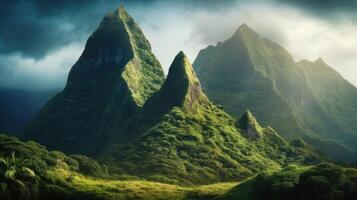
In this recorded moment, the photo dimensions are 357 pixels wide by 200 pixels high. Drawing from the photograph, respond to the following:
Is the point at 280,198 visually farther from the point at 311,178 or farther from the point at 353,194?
the point at 353,194

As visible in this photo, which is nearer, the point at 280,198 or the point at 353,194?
the point at 353,194

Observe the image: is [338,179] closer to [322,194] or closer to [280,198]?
[322,194]

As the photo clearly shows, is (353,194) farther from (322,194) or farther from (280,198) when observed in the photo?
(280,198)

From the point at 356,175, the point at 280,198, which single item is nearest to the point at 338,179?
the point at 356,175

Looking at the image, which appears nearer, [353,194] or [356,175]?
[353,194]

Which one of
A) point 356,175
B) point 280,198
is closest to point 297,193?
point 280,198

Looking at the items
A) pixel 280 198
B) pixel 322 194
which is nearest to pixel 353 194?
pixel 322 194

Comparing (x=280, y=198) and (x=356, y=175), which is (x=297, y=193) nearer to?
(x=280, y=198)
